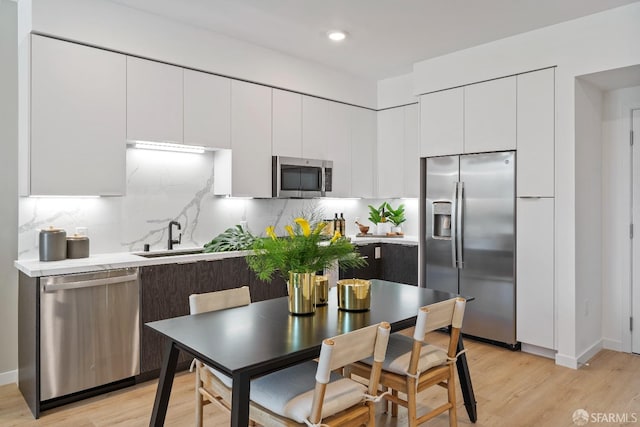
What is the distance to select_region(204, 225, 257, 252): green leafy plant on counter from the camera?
374 centimetres

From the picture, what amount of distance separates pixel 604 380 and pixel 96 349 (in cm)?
361

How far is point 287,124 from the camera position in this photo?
4.41 metres

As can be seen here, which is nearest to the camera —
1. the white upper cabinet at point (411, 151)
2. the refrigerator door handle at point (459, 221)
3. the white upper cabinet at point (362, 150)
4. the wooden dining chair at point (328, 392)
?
the wooden dining chair at point (328, 392)

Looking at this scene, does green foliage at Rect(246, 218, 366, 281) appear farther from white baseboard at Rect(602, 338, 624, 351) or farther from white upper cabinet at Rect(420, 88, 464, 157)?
white baseboard at Rect(602, 338, 624, 351)

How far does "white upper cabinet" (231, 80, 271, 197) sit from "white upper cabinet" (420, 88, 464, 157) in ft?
5.11

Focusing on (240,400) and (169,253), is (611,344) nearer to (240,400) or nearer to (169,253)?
(240,400)

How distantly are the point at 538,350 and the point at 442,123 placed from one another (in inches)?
87.2

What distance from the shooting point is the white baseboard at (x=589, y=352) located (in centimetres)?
359

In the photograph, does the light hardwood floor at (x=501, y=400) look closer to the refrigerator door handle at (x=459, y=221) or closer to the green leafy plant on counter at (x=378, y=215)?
the refrigerator door handle at (x=459, y=221)

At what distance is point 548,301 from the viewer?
12.0ft

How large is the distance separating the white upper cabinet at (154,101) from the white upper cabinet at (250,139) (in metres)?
0.53

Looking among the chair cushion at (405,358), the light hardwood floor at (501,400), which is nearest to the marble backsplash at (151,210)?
the light hardwood floor at (501,400)

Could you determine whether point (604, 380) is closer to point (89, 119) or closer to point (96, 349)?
point (96, 349)

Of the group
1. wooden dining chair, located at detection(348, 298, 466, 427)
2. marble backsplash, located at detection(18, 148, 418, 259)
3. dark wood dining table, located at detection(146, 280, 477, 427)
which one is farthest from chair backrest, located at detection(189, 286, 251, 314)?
marble backsplash, located at detection(18, 148, 418, 259)
